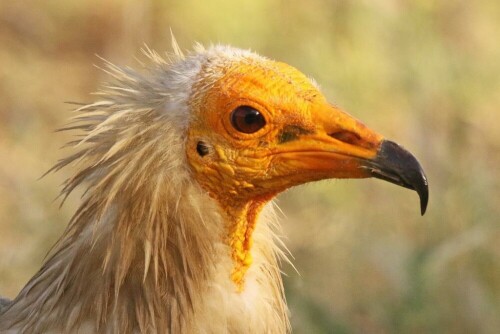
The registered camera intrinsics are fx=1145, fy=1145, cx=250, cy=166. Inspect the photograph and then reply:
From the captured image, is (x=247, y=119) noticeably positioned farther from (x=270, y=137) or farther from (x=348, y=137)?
(x=348, y=137)

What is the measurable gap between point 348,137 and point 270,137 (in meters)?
0.24

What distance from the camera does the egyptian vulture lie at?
11.1 feet

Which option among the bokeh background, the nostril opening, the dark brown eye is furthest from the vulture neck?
the bokeh background

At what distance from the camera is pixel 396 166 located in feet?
10.9

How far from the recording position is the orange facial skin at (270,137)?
339 centimetres

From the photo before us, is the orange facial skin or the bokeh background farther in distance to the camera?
the bokeh background

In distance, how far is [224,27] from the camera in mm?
8055

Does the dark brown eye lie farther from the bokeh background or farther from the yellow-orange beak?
the bokeh background

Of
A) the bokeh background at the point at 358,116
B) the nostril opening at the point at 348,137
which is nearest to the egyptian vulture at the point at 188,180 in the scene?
the nostril opening at the point at 348,137

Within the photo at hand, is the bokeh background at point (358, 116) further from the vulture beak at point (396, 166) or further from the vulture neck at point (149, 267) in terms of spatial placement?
the vulture beak at point (396, 166)

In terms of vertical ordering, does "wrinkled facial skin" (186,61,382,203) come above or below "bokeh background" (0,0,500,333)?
below

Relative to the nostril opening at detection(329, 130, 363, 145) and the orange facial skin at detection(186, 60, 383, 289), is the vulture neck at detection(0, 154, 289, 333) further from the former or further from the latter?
the nostril opening at detection(329, 130, 363, 145)

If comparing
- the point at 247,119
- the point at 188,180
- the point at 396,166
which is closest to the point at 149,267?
the point at 188,180

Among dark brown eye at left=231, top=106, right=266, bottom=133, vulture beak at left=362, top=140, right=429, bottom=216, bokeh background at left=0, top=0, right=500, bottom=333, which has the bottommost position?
vulture beak at left=362, top=140, right=429, bottom=216
